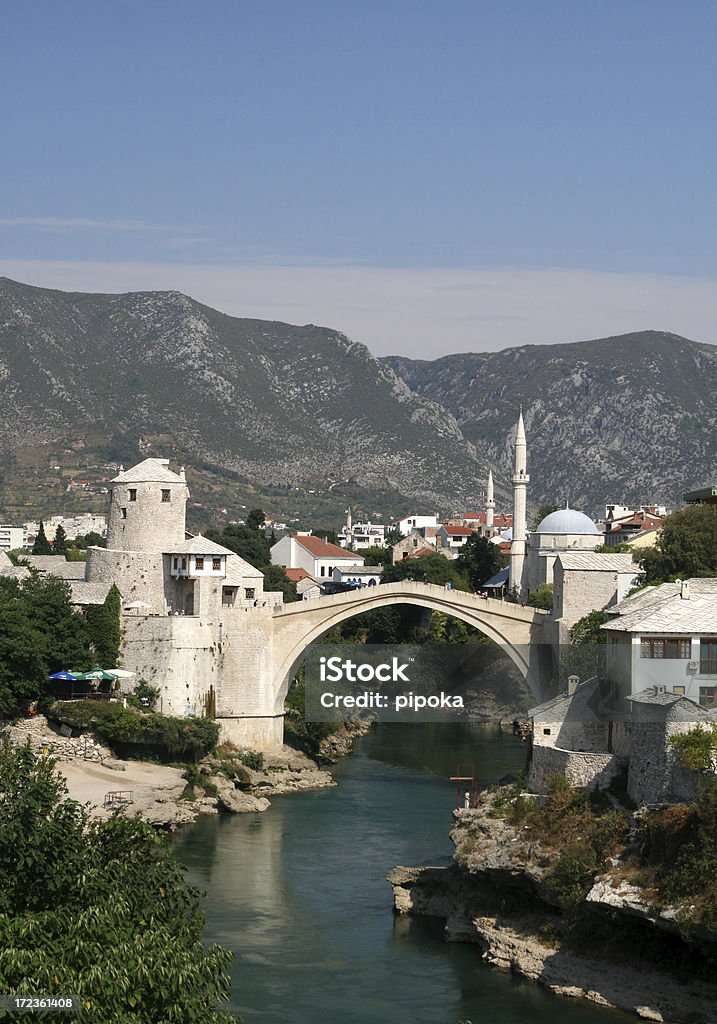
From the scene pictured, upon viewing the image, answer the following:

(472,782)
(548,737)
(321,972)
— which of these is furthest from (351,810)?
(321,972)

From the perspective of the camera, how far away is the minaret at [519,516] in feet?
283

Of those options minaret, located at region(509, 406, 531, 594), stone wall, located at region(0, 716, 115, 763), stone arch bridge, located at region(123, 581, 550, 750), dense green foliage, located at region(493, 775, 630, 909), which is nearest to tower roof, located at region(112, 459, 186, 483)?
stone arch bridge, located at region(123, 581, 550, 750)

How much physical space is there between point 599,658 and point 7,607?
1906 centimetres

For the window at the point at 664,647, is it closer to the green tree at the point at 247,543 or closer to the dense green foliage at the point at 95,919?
the dense green foliage at the point at 95,919

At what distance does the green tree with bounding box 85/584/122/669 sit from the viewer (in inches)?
2263

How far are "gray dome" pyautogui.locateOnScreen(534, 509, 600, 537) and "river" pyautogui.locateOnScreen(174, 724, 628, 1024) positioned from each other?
2132cm

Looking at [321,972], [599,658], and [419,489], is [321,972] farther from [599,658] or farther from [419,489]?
[419,489]

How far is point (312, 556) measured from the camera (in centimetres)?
11081

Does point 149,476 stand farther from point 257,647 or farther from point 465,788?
point 465,788

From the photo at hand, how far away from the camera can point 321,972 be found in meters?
35.0

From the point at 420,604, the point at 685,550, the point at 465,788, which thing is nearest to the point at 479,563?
the point at 420,604

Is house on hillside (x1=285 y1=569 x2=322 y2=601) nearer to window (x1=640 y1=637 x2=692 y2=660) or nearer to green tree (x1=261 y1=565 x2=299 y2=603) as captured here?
green tree (x1=261 y1=565 x2=299 y2=603)

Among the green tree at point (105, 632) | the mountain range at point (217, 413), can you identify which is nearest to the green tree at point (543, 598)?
the green tree at point (105, 632)

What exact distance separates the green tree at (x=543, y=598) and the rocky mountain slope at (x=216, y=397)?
8860 centimetres
